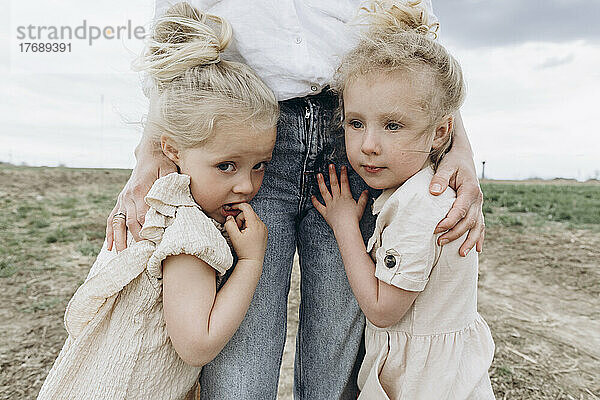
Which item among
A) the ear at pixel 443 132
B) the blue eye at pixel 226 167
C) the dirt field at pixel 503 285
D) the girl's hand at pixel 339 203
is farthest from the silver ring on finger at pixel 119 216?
the dirt field at pixel 503 285

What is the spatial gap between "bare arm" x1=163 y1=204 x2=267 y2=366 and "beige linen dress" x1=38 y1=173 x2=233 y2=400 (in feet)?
0.14

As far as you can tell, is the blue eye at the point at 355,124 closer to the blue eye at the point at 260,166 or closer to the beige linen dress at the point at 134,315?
the blue eye at the point at 260,166

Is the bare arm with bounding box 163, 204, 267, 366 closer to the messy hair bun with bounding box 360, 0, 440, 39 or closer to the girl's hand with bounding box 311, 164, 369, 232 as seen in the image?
the girl's hand with bounding box 311, 164, 369, 232

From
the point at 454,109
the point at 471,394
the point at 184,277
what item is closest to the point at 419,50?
the point at 454,109

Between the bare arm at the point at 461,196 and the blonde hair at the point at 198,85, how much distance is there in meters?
0.48

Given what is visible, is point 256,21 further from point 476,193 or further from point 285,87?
point 476,193

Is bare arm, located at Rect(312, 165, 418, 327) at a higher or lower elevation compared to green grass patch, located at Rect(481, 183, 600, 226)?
higher

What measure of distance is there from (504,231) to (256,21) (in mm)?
5036

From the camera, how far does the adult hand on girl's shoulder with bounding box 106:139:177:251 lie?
149 cm

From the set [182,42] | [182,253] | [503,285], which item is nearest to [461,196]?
[182,253]

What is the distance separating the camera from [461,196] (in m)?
1.49

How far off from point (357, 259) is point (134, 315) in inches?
23.8

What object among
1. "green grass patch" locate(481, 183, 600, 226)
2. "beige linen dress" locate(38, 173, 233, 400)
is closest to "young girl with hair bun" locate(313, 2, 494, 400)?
"beige linen dress" locate(38, 173, 233, 400)

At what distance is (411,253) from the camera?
1440 millimetres
